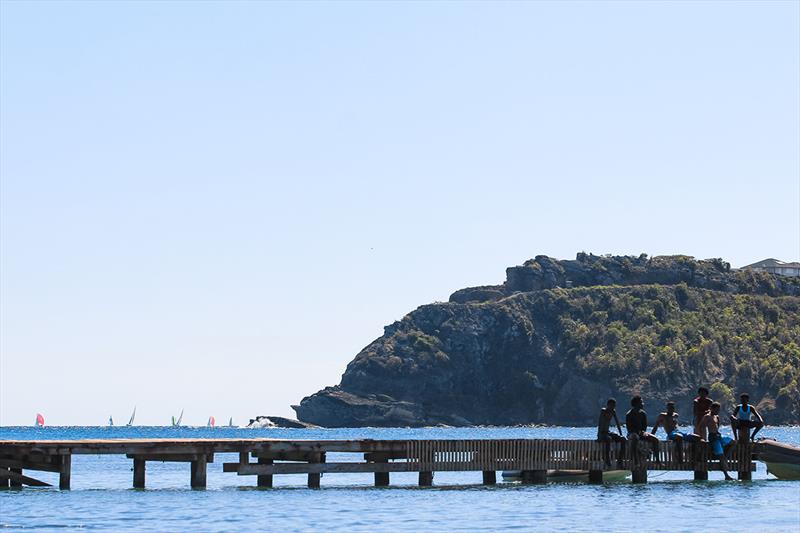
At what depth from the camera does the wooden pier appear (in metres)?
41.5

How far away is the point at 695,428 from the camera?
1740 inches

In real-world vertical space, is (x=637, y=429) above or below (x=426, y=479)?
above

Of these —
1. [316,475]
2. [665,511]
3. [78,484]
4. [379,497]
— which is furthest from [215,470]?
[665,511]

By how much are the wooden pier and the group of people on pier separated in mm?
234

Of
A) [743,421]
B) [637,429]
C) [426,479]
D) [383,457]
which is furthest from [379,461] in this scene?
[743,421]

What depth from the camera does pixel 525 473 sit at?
144ft

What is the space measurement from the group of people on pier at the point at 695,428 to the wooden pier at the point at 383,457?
0.77ft

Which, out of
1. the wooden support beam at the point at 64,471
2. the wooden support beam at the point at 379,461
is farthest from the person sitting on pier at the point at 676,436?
the wooden support beam at the point at 64,471

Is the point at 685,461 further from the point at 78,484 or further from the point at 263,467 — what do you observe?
the point at 78,484

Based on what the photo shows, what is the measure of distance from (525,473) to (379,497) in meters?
5.79

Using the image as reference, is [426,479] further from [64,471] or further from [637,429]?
[64,471]

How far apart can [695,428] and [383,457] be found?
1065 centimetres

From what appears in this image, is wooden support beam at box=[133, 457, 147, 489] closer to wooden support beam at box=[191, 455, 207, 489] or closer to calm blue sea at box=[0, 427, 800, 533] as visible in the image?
calm blue sea at box=[0, 427, 800, 533]

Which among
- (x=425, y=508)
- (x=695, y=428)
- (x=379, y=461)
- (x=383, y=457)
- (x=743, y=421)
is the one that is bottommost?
(x=425, y=508)
